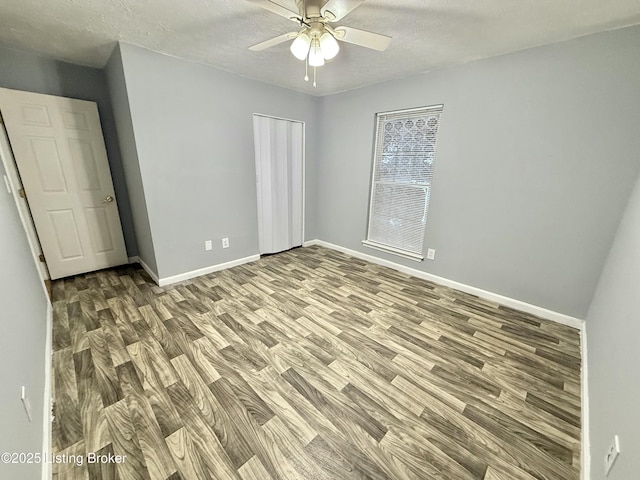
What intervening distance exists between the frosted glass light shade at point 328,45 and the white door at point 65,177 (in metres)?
2.90

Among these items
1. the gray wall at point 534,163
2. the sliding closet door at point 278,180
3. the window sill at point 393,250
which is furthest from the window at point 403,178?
the sliding closet door at point 278,180

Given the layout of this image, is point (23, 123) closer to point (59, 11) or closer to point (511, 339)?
point (59, 11)

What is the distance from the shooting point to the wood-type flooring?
3.82 ft

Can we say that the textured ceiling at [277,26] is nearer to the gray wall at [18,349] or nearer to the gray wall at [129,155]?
the gray wall at [129,155]

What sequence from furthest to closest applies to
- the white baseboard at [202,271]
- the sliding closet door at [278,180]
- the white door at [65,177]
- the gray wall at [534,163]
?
the sliding closet door at [278,180] < the white baseboard at [202,271] < the white door at [65,177] < the gray wall at [534,163]

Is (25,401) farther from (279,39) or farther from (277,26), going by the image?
(277,26)

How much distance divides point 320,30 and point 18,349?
7.62 feet

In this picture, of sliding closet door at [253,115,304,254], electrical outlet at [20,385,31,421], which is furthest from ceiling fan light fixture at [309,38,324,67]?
electrical outlet at [20,385,31,421]

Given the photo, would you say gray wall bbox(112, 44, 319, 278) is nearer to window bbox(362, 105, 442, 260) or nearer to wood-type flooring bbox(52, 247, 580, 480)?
wood-type flooring bbox(52, 247, 580, 480)

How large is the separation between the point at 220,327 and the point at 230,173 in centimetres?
188

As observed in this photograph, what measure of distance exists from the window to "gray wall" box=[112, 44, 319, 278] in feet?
4.80

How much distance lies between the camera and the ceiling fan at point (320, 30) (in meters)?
1.33

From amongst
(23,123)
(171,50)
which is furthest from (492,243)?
(23,123)

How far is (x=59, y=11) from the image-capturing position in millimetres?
1693
